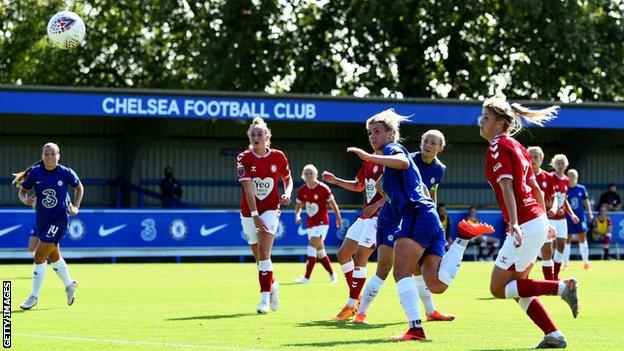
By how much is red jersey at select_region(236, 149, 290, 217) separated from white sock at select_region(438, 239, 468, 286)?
11.6ft

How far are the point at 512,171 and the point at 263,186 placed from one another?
521cm

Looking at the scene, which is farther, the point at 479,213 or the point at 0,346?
the point at 479,213

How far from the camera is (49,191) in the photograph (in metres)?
16.6

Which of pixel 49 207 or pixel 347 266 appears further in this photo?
pixel 347 266

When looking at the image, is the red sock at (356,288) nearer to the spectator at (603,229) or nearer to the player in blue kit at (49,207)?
the player in blue kit at (49,207)

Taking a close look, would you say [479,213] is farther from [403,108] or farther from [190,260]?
[190,260]

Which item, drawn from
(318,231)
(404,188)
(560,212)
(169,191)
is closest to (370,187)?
(404,188)

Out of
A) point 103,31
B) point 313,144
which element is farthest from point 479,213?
point 103,31

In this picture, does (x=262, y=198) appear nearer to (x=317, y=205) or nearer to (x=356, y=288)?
(x=356, y=288)

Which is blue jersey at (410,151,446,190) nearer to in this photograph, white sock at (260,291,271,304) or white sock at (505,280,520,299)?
white sock at (260,291,271,304)

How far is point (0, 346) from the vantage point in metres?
11.6

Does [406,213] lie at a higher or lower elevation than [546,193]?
lower

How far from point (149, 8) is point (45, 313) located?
34.8 metres

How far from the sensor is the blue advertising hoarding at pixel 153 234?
30.5 meters
